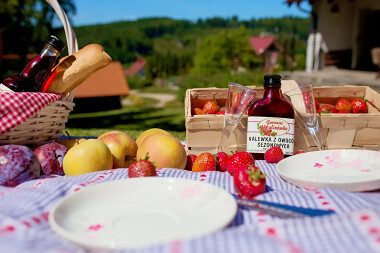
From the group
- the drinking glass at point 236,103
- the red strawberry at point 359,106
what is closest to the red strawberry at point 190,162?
the drinking glass at point 236,103

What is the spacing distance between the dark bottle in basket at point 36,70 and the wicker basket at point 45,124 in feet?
0.49

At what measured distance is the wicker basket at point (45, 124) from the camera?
1797 mm

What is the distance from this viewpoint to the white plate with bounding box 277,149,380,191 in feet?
4.72

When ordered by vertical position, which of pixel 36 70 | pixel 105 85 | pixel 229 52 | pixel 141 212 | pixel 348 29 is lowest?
pixel 105 85

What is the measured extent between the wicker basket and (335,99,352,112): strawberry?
1.47 meters

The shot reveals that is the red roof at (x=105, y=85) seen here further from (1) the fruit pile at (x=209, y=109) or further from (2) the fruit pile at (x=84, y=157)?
(2) the fruit pile at (x=84, y=157)

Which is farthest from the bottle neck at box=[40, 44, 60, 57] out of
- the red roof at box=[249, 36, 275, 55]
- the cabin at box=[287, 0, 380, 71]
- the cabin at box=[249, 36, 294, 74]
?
the red roof at box=[249, 36, 275, 55]

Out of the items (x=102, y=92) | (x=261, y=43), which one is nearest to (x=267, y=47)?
(x=261, y=43)

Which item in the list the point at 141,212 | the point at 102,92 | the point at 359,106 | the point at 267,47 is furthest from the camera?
the point at 267,47

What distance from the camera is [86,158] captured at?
167 cm

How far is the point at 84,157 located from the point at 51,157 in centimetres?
19

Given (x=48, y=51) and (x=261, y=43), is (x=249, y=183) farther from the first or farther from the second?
(x=261, y=43)

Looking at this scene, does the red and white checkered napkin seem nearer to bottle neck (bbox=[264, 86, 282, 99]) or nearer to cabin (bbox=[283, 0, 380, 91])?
bottle neck (bbox=[264, 86, 282, 99])

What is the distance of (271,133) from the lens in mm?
1820
